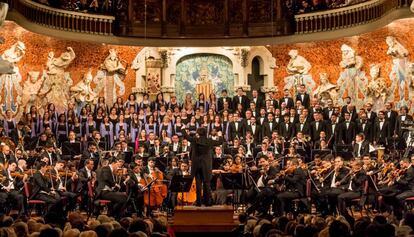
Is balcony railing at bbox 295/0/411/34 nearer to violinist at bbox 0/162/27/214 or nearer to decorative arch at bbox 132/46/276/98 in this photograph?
decorative arch at bbox 132/46/276/98

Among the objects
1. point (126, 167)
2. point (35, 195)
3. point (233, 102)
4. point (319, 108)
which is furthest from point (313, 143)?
point (35, 195)

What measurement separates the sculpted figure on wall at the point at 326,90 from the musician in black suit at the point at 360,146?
4.02 metres

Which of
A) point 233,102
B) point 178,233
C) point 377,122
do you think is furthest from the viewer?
point 233,102

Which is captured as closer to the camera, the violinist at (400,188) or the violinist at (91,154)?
the violinist at (400,188)

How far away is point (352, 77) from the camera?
762 inches

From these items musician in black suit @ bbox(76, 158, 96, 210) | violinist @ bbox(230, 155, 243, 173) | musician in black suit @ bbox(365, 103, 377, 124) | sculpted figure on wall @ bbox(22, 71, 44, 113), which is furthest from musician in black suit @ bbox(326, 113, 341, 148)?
sculpted figure on wall @ bbox(22, 71, 44, 113)

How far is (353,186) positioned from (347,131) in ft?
10.8

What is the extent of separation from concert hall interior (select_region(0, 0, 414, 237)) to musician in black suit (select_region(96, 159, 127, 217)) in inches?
0.8

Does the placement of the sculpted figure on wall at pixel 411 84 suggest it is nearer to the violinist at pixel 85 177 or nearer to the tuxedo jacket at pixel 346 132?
the tuxedo jacket at pixel 346 132

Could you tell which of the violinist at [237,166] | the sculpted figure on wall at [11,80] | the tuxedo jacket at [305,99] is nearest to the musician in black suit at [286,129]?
the tuxedo jacket at [305,99]

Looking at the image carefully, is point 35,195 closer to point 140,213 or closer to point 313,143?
point 140,213

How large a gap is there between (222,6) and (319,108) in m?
4.45

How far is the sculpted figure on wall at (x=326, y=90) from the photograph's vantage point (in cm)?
1950

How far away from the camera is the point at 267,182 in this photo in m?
13.5
